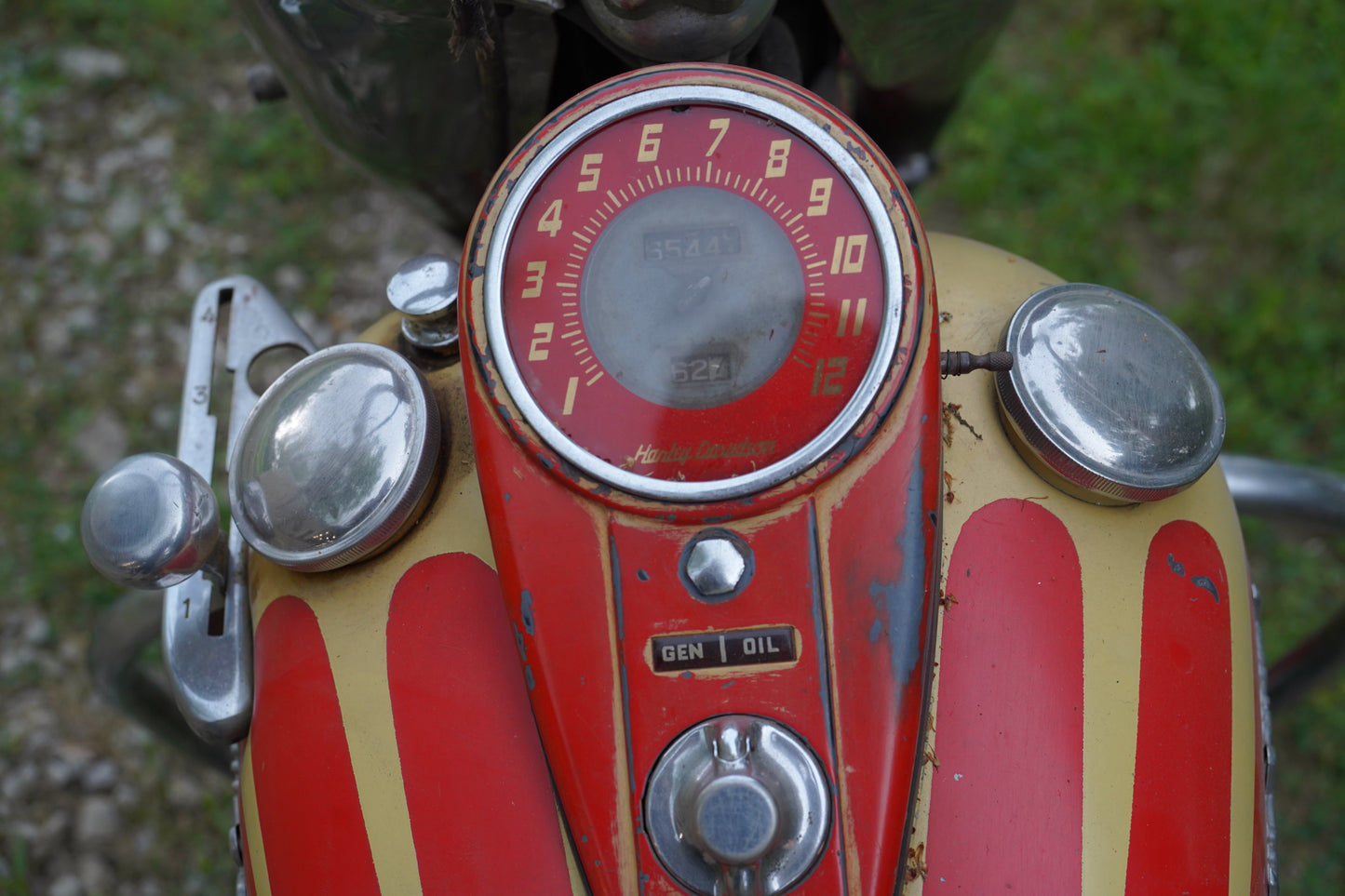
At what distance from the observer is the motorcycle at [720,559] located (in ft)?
2.95

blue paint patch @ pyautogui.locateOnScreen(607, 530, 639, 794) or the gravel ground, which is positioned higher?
blue paint patch @ pyautogui.locateOnScreen(607, 530, 639, 794)

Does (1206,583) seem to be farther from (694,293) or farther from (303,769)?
(303,769)

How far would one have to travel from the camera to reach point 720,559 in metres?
0.91

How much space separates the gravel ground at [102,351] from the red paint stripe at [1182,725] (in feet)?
5.96

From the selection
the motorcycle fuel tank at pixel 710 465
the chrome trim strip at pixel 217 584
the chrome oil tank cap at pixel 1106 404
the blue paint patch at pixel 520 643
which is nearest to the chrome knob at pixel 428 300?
the motorcycle fuel tank at pixel 710 465

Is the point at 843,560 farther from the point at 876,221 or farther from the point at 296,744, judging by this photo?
the point at 296,744

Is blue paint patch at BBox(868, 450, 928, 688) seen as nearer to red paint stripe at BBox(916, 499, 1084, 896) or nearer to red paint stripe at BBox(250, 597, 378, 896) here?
red paint stripe at BBox(916, 499, 1084, 896)

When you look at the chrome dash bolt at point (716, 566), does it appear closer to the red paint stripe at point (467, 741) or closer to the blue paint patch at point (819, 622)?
the blue paint patch at point (819, 622)

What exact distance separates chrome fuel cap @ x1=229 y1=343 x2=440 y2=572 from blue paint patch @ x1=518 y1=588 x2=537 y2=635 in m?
0.16

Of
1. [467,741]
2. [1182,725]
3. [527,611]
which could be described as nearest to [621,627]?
[527,611]

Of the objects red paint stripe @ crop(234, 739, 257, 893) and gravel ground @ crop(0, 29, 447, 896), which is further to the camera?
gravel ground @ crop(0, 29, 447, 896)

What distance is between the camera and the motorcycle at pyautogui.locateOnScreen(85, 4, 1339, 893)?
0.90m

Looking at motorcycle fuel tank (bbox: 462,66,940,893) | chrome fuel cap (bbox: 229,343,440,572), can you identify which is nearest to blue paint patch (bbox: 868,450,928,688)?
motorcycle fuel tank (bbox: 462,66,940,893)

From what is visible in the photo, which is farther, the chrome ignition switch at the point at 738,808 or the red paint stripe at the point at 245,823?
the red paint stripe at the point at 245,823
